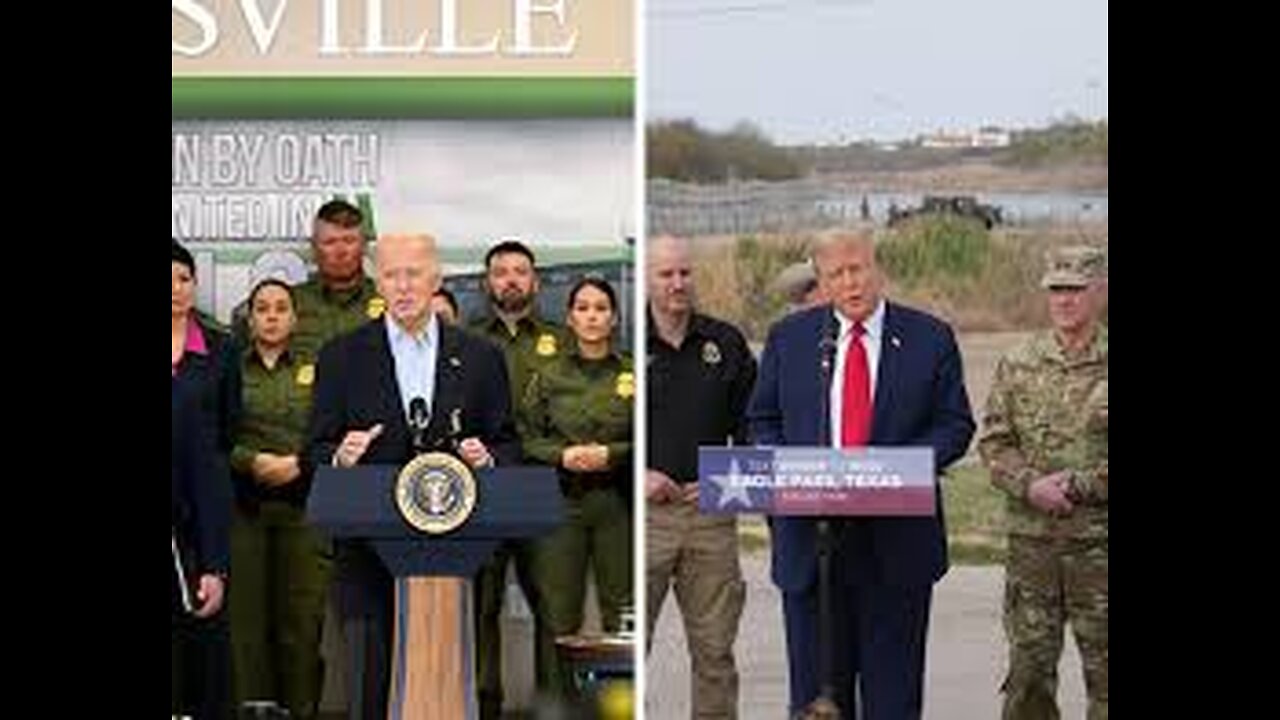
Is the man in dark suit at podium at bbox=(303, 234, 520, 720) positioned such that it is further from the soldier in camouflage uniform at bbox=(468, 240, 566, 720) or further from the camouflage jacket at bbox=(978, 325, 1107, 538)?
the camouflage jacket at bbox=(978, 325, 1107, 538)

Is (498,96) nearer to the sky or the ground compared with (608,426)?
nearer to the sky

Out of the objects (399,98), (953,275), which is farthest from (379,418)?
(953,275)

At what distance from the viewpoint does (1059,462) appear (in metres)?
6.17

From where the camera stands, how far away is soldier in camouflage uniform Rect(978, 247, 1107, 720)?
615cm

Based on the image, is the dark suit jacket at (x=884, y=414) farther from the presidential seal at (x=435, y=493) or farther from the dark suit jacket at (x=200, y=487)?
the dark suit jacket at (x=200, y=487)

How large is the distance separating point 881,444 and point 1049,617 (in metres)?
0.68

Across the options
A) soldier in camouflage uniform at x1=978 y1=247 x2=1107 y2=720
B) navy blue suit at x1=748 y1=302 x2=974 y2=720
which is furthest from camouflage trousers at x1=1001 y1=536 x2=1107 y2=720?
navy blue suit at x1=748 y1=302 x2=974 y2=720

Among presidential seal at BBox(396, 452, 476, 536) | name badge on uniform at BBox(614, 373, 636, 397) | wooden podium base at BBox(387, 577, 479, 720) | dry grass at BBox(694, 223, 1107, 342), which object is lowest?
wooden podium base at BBox(387, 577, 479, 720)

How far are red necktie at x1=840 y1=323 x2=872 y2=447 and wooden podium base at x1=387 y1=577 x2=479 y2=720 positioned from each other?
114 centimetres

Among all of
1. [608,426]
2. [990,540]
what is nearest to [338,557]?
[608,426]

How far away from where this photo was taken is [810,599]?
6.19 metres

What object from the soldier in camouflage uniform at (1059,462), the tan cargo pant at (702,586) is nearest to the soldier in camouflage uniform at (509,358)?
the tan cargo pant at (702,586)

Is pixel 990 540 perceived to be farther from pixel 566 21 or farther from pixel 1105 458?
pixel 566 21

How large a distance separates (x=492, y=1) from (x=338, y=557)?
5.28 feet
